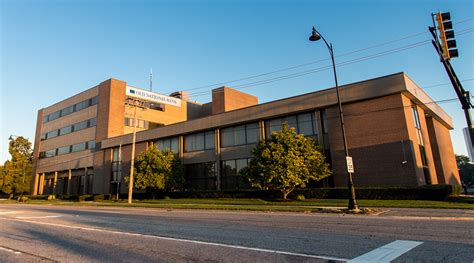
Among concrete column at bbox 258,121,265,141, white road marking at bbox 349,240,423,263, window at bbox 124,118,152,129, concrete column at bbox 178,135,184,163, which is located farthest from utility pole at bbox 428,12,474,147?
window at bbox 124,118,152,129

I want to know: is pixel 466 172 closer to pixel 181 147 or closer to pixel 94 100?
pixel 181 147

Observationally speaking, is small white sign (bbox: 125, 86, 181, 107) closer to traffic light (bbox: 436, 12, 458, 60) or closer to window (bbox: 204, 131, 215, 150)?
window (bbox: 204, 131, 215, 150)

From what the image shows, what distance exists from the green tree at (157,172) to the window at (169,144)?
3.10 metres

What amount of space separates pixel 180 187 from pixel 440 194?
26.3 metres

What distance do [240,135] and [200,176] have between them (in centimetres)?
752

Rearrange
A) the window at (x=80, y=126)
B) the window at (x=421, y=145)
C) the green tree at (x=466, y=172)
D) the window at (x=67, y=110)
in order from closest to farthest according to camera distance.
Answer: the window at (x=421, y=145) < the window at (x=80, y=126) < the window at (x=67, y=110) < the green tree at (x=466, y=172)

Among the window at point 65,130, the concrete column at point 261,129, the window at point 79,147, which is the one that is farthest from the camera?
the window at point 65,130

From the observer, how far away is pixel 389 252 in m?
6.03

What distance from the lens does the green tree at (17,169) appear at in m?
59.9

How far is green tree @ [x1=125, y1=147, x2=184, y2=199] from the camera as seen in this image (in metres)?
35.3

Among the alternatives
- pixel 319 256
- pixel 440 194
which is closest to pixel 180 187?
pixel 440 194

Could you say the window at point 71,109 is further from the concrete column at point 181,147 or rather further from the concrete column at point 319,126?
the concrete column at point 319,126

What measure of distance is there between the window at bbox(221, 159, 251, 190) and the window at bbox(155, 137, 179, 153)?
871 centimetres

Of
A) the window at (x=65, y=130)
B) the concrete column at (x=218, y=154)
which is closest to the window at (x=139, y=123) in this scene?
the window at (x=65, y=130)
